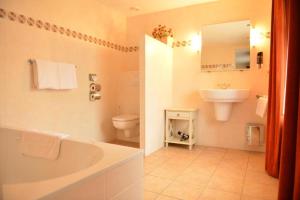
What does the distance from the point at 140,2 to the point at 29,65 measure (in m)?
1.96

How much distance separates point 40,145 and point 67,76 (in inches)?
50.5

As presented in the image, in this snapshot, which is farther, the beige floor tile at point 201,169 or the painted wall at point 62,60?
the beige floor tile at point 201,169

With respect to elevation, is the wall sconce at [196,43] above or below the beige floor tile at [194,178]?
above

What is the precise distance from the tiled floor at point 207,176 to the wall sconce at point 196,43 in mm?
1673

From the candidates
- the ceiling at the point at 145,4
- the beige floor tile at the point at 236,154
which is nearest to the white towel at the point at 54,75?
the ceiling at the point at 145,4

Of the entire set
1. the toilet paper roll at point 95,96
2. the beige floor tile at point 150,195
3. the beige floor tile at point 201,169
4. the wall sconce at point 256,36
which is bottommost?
the beige floor tile at point 201,169

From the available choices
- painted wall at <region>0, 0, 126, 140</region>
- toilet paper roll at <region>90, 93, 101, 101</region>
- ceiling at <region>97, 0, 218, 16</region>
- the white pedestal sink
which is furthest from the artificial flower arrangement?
toilet paper roll at <region>90, 93, 101, 101</region>

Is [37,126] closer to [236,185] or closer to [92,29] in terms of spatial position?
[92,29]

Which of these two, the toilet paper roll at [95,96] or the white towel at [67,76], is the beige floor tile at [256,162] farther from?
the white towel at [67,76]

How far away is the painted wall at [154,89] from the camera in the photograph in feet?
9.52

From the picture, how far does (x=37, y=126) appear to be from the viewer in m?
2.49

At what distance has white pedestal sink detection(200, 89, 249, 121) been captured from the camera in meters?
2.83

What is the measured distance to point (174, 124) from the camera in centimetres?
366

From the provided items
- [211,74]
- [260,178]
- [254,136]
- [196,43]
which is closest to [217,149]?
[254,136]
